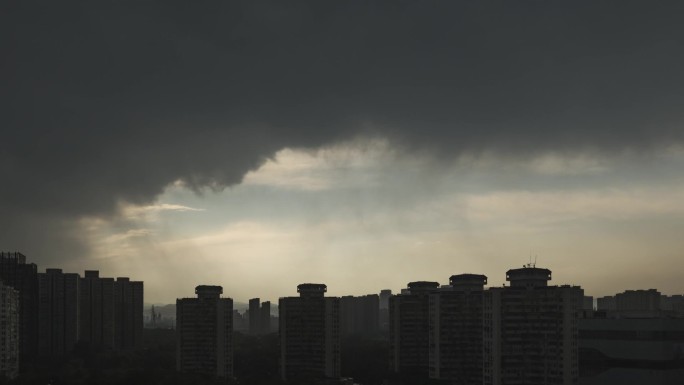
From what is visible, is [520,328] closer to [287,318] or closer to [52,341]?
[287,318]

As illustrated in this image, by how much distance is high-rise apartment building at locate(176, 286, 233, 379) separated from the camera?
97.7 metres

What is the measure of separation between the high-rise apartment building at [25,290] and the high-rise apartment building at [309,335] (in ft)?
174

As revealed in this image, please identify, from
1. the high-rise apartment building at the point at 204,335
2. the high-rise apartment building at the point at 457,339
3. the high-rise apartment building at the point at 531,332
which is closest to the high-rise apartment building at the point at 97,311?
the high-rise apartment building at the point at 204,335

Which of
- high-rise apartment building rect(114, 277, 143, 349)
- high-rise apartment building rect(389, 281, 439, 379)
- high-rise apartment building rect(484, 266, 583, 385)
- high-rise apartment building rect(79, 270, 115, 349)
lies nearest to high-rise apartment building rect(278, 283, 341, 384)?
high-rise apartment building rect(389, 281, 439, 379)

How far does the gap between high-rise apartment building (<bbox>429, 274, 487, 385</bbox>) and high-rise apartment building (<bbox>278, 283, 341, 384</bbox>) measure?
14.3m

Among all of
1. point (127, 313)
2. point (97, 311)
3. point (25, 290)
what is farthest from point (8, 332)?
point (127, 313)

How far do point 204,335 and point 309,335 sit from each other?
1428 cm

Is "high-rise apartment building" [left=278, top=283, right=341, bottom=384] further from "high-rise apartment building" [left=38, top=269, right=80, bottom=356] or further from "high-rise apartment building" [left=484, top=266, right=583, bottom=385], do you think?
"high-rise apartment building" [left=38, top=269, right=80, bottom=356]

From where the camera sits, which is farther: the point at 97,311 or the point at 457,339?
the point at 97,311

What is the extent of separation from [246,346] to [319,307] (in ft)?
170

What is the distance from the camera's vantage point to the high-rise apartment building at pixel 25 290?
5059 inches

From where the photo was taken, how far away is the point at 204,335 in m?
98.8

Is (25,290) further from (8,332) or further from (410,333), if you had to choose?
(410,333)

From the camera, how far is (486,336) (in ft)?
265
